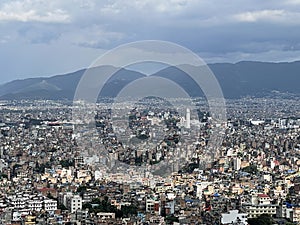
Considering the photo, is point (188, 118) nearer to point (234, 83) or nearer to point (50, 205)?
point (50, 205)

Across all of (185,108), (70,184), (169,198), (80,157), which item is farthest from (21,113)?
(169,198)

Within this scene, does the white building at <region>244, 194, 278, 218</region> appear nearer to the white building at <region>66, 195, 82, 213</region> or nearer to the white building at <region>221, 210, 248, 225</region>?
the white building at <region>221, 210, 248, 225</region>

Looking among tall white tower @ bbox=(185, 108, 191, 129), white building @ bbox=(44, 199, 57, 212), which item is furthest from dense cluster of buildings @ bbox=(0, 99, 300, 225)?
tall white tower @ bbox=(185, 108, 191, 129)

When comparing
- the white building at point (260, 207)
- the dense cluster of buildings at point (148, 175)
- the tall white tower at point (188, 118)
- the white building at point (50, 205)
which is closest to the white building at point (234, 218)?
the dense cluster of buildings at point (148, 175)

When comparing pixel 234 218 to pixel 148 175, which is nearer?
pixel 234 218

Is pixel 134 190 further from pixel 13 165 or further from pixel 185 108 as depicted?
pixel 185 108

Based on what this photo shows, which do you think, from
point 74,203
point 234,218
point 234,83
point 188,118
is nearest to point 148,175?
point 74,203
